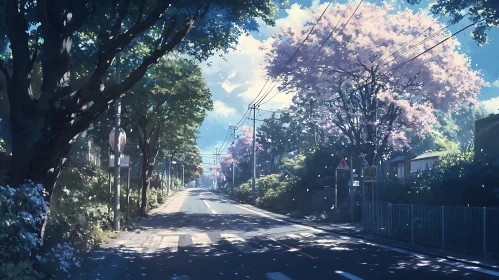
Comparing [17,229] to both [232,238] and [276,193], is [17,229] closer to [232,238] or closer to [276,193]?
[232,238]

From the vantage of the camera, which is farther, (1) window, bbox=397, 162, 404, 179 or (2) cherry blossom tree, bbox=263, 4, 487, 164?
(1) window, bbox=397, 162, 404, 179

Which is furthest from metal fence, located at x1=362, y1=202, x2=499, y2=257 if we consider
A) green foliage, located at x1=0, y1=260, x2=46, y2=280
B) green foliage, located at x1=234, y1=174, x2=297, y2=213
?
green foliage, located at x1=234, y1=174, x2=297, y2=213

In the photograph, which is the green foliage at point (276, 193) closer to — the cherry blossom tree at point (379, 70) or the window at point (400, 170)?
the window at point (400, 170)

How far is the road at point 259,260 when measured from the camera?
1046 centimetres

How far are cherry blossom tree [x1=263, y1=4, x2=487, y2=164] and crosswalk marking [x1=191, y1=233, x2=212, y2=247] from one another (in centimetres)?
1076

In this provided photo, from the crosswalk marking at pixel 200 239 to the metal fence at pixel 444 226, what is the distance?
23.7ft

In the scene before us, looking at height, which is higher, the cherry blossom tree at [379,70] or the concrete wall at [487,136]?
the cherry blossom tree at [379,70]

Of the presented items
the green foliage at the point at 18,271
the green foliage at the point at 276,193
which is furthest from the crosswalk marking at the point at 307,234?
the green foliage at the point at 276,193

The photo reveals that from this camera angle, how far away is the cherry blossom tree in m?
24.6

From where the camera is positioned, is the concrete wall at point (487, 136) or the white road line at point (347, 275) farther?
the concrete wall at point (487, 136)

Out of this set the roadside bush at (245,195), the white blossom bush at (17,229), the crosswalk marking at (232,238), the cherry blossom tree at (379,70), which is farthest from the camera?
the roadside bush at (245,195)

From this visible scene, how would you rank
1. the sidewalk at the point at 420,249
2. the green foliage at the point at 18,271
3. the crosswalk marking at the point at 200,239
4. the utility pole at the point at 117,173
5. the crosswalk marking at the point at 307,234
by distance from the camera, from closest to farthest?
the green foliage at the point at 18,271, the sidewalk at the point at 420,249, the crosswalk marking at the point at 200,239, the crosswalk marking at the point at 307,234, the utility pole at the point at 117,173

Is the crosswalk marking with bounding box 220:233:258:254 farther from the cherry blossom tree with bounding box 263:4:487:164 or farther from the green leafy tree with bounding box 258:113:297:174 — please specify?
the green leafy tree with bounding box 258:113:297:174

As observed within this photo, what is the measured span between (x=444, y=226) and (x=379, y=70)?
1108 cm
